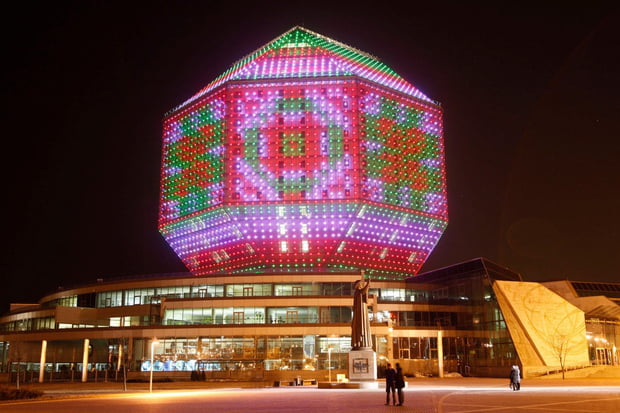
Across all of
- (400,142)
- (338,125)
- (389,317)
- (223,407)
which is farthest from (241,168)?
(223,407)

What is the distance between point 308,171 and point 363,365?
54.3 meters

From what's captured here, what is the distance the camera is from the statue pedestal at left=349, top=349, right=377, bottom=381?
44.0m

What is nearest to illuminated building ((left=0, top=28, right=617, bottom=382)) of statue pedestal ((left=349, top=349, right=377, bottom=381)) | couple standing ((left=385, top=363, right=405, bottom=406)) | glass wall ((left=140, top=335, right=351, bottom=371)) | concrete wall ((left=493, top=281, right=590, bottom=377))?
glass wall ((left=140, top=335, right=351, bottom=371))

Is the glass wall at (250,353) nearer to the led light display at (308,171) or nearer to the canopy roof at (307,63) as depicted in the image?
the led light display at (308,171)

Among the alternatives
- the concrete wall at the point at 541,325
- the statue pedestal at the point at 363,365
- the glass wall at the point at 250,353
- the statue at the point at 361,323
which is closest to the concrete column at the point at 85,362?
the glass wall at the point at 250,353

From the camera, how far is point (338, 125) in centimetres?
9681

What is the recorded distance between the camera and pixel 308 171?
96188 millimetres

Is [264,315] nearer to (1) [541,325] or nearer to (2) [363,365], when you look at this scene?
(1) [541,325]

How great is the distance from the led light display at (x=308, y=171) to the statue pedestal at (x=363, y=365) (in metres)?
47.8

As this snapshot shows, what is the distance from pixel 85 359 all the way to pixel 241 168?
33.6 metres

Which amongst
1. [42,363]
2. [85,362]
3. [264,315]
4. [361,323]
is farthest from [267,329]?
[361,323]

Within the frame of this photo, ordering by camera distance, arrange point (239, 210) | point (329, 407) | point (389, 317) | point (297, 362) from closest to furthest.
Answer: point (329, 407) < point (297, 362) < point (389, 317) < point (239, 210)

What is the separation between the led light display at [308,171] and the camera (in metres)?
95.7

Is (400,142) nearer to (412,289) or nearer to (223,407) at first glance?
(412,289)
